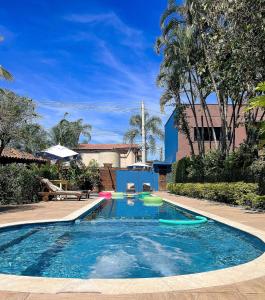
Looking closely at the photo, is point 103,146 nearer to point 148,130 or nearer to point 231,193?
point 148,130

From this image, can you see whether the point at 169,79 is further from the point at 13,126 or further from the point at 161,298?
the point at 161,298

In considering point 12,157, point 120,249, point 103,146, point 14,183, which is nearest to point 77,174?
point 12,157

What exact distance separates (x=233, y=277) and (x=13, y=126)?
14.5m

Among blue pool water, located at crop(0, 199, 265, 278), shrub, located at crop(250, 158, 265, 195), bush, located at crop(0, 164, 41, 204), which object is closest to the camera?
blue pool water, located at crop(0, 199, 265, 278)

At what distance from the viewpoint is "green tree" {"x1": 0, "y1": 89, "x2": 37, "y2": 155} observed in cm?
1725

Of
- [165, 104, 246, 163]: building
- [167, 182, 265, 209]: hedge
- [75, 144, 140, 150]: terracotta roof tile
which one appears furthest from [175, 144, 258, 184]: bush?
[75, 144, 140, 150]: terracotta roof tile

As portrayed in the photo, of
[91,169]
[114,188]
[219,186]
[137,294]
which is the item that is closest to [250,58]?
[219,186]

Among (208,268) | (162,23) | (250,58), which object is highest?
(162,23)

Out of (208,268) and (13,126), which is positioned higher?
(13,126)

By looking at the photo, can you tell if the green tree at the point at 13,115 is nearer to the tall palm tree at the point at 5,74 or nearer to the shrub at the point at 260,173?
the tall palm tree at the point at 5,74

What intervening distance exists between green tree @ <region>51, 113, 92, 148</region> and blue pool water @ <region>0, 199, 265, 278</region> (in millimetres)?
37471

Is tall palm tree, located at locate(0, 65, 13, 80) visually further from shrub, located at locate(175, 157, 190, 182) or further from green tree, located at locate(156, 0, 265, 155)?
shrub, located at locate(175, 157, 190, 182)

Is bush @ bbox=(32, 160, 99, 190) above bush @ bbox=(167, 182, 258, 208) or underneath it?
above

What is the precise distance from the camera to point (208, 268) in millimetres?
6719
